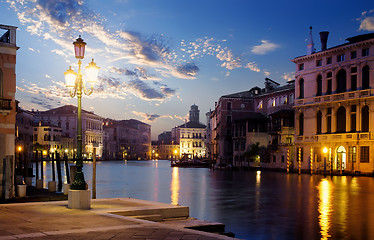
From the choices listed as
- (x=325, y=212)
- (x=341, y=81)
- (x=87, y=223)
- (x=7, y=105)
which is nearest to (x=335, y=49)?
(x=341, y=81)

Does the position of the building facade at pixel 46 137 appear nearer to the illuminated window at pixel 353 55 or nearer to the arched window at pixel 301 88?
the arched window at pixel 301 88

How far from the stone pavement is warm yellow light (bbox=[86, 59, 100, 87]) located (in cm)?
357

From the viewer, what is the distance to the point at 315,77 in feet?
166

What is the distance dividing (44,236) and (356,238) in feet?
26.6

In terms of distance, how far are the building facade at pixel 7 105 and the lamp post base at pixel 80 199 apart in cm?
572

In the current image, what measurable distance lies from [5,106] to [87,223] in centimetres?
869

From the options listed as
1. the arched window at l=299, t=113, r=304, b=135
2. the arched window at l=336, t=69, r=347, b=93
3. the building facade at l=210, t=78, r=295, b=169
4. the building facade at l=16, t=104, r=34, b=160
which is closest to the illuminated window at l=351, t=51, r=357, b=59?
the arched window at l=336, t=69, r=347, b=93

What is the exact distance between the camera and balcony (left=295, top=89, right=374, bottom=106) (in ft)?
145

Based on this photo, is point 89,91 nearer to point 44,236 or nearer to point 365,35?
point 44,236

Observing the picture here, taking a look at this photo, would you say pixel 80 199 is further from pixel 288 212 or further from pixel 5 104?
pixel 288 212

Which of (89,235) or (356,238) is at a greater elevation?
(89,235)

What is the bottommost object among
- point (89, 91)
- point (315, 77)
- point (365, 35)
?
point (89, 91)

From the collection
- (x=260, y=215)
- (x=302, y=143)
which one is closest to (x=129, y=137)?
(x=302, y=143)

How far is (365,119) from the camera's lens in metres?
44.6
